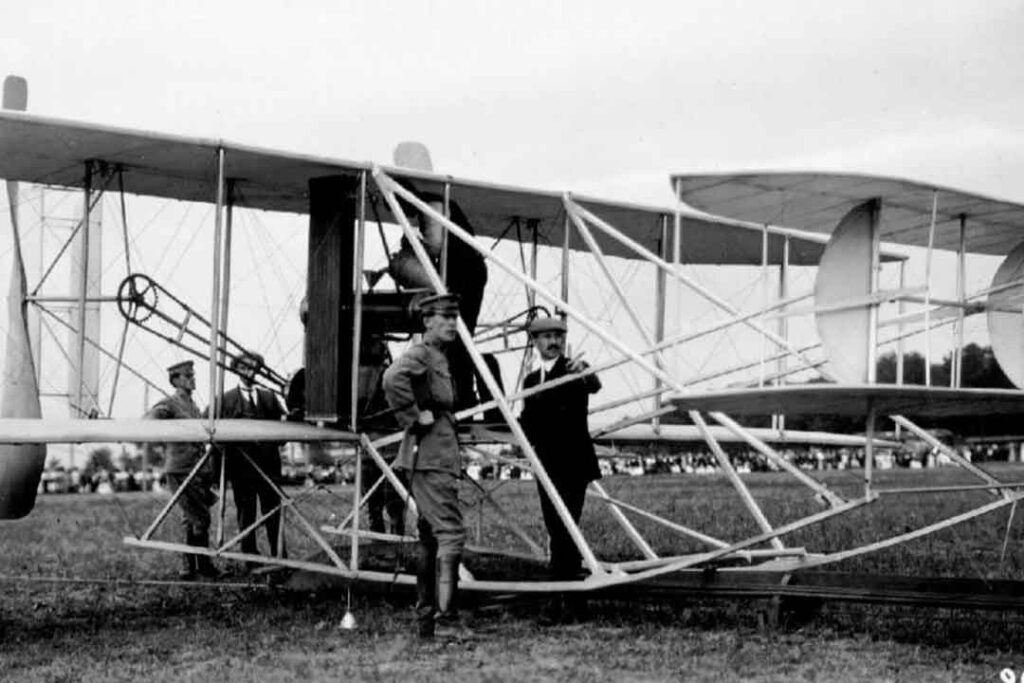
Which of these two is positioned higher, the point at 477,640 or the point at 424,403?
the point at 424,403

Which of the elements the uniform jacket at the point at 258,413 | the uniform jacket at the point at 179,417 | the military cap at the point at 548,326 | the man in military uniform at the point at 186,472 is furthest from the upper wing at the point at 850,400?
the man in military uniform at the point at 186,472

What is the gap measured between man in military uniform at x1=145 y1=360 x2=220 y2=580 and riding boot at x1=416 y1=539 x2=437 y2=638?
4203 millimetres

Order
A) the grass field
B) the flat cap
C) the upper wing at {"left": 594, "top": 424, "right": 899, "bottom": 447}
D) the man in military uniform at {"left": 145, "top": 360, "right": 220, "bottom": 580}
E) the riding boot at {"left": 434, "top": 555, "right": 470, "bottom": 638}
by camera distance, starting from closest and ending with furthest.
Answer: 1. the grass field
2. the riding boot at {"left": 434, "top": 555, "right": 470, "bottom": 638}
3. the upper wing at {"left": 594, "top": 424, "right": 899, "bottom": 447}
4. the man in military uniform at {"left": 145, "top": 360, "right": 220, "bottom": 580}
5. the flat cap

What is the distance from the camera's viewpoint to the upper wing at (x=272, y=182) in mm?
8808

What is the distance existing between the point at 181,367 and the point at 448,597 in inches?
205

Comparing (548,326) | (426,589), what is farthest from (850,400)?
(426,589)

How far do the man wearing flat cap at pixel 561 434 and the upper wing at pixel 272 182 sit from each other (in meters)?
1.64

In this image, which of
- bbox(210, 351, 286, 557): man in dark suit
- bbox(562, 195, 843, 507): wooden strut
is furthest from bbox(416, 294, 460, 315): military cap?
bbox(210, 351, 286, 557): man in dark suit

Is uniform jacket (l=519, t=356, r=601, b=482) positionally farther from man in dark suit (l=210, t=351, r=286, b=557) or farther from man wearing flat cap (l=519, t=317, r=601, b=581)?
man in dark suit (l=210, t=351, r=286, b=557)

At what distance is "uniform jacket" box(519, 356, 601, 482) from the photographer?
29.5ft

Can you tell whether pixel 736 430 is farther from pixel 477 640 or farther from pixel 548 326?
pixel 477 640

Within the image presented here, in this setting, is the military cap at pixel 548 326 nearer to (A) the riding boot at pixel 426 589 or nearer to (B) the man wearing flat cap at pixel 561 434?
(B) the man wearing flat cap at pixel 561 434

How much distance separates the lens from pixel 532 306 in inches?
436

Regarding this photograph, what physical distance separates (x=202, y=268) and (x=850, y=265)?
707 cm
